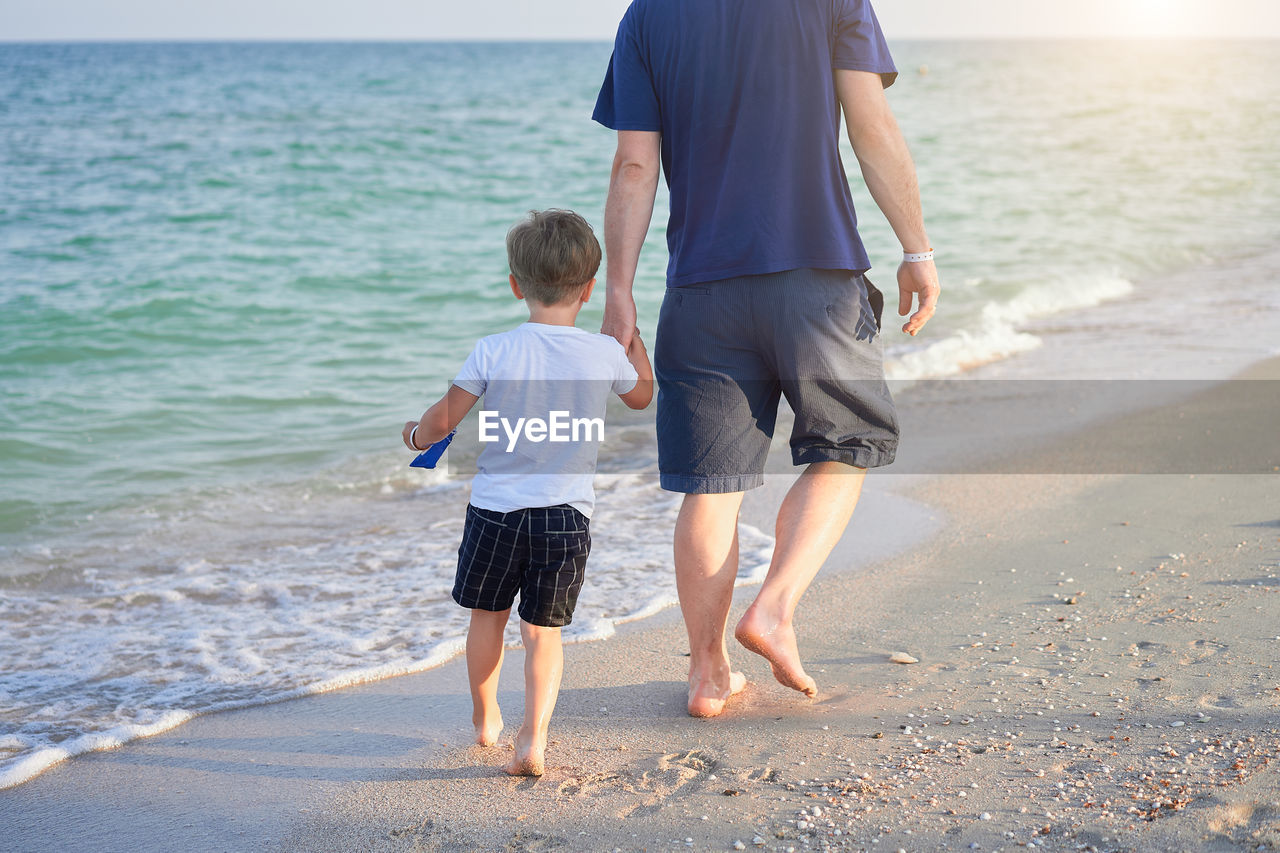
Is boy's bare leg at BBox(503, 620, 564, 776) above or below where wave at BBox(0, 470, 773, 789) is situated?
above

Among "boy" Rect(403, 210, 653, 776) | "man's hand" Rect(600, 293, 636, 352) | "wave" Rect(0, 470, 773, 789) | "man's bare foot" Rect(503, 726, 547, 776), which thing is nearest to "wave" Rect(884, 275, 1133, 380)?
"wave" Rect(0, 470, 773, 789)

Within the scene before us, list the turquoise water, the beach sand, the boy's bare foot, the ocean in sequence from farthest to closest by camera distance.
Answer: the turquoise water, the ocean, the boy's bare foot, the beach sand

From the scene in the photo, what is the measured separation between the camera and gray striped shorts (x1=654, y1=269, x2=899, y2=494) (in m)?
2.42

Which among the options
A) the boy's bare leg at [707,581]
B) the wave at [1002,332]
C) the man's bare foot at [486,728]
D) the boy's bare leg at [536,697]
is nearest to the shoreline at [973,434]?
the wave at [1002,332]

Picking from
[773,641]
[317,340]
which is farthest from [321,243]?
[773,641]

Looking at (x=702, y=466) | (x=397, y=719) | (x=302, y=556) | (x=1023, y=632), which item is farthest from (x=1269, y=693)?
(x=302, y=556)

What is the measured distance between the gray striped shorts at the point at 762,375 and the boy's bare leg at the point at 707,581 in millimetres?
71

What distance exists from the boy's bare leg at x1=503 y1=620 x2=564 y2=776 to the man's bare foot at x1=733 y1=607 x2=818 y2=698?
0.42 m

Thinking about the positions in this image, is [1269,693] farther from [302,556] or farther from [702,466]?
[302,556]

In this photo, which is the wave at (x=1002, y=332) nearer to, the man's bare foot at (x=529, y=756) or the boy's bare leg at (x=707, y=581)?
the boy's bare leg at (x=707, y=581)

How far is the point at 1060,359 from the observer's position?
23.1 feet

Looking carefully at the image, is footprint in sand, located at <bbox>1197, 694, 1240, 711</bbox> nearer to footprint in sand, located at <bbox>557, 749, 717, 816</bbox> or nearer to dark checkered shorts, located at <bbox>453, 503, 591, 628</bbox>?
footprint in sand, located at <bbox>557, 749, 717, 816</bbox>

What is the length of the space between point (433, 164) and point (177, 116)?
1036 cm

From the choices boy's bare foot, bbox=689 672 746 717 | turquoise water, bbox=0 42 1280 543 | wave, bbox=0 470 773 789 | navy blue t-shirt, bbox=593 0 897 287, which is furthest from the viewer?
turquoise water, bbox=0 42 1280 543
